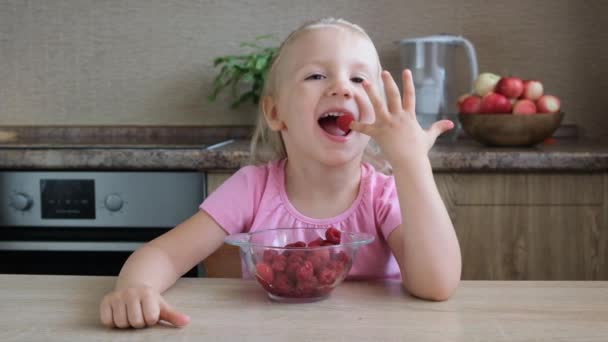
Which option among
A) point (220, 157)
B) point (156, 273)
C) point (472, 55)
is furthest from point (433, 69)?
point (156, 273)

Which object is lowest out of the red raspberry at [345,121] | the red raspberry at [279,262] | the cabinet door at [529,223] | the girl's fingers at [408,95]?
the cabinet door at [529,223]

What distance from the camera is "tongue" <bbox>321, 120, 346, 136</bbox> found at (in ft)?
3.76

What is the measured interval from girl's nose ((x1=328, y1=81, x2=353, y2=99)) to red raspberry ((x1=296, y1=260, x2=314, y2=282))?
0.34 m

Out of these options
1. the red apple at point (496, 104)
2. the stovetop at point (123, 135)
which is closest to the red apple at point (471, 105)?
the red apple at point (496, 104)

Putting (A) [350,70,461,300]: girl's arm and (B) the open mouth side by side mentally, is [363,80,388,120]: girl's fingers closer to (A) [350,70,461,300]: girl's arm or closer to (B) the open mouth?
(A) [350,70,461,300]: girl's arm

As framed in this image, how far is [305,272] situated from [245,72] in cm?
153

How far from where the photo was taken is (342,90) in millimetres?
1089

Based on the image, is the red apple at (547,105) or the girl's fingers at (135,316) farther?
the red apple at (547,105)

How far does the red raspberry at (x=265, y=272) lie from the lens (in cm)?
84

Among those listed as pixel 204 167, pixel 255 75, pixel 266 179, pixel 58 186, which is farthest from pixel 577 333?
pixel 255 75

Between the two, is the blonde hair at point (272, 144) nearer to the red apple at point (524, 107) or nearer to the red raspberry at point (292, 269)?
the red raspberry at point (292, 269)

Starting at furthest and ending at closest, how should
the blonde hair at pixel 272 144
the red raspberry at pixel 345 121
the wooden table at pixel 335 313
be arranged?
the blonde hair at pixel 272 144 < the red raspberry at pixel 345 121 < the wooden table at pixel 335 313

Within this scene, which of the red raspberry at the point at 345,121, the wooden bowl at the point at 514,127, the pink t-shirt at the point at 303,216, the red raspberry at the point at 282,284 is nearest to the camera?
the red raspberry at the point at 282,284

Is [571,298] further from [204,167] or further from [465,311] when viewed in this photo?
[204,167]
